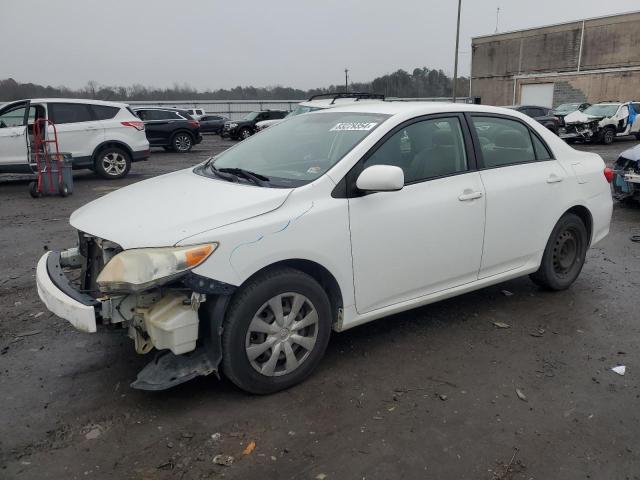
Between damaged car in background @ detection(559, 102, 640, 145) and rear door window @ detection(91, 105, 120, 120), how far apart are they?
1661cm

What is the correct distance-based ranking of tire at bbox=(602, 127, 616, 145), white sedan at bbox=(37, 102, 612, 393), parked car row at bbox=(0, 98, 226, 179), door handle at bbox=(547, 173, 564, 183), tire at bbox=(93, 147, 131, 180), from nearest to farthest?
white sedan at bbox=(37, 102, 612, 393)
door handle at bbox=(547, 173, 564, 183)
parked car row at bbox=(0, 98, 226, 179)
tire at bbox=(93, 147, 131, 180)
tire at bbox=(602, 127, 616, 145)

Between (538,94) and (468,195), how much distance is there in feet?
144

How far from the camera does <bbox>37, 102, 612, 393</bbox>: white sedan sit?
2928mm

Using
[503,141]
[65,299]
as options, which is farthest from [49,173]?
[503,141]

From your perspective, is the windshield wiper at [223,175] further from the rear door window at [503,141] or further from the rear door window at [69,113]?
the rear door window at [69,113]

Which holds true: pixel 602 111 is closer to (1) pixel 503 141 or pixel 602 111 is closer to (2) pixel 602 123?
(2) pixel 602 123

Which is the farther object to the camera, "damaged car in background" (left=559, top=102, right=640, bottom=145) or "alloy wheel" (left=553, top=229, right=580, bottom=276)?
"damaged car in background" (left=559, top=102, right=640, bottom=145)

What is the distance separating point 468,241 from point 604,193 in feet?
6.25

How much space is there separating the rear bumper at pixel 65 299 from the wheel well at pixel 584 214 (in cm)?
394

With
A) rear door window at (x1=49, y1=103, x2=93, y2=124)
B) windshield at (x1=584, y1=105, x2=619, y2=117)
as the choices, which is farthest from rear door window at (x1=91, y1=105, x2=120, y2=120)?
windshield at (x1=584, y1=105, x2=619, y2=117)

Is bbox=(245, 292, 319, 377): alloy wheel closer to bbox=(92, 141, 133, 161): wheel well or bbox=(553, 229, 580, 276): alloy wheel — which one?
bbox=(553, 229, 580, 276): alloy wheel

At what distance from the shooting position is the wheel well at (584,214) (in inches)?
190

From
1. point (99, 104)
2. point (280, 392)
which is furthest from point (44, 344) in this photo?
point (99, 104)

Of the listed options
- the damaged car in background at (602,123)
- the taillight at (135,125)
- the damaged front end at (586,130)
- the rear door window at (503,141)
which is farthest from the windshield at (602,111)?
the rear door window at (503,141)
